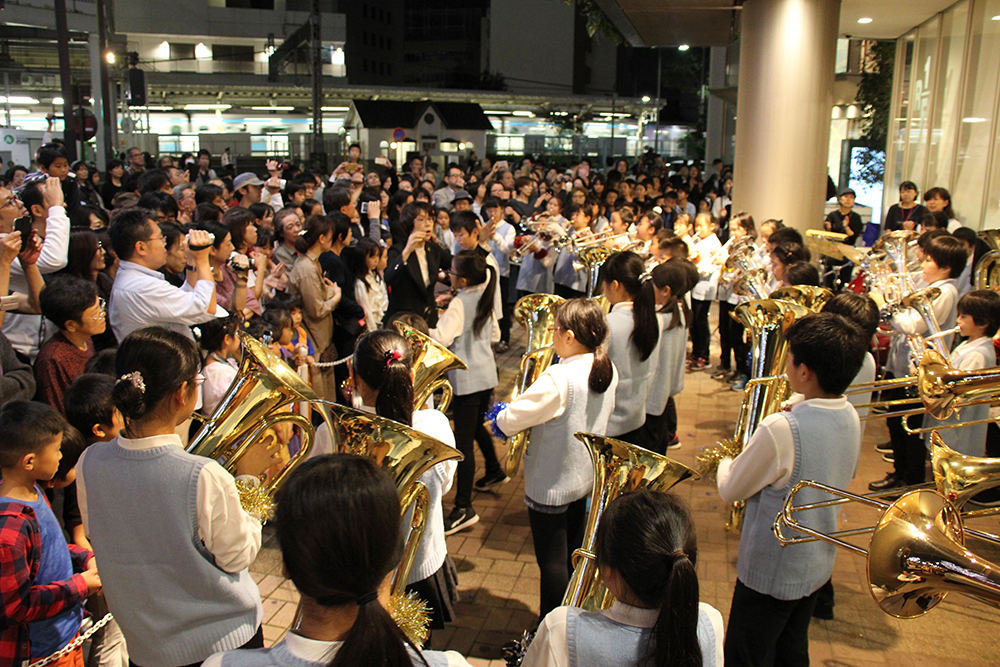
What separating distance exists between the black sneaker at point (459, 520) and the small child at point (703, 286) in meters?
4.12

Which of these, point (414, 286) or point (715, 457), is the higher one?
point (414, 286)

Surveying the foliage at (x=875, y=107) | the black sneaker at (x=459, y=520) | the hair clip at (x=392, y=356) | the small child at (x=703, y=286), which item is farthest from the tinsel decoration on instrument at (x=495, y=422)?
the foliage at (x=875, y=107)

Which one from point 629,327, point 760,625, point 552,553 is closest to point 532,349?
point 629,327

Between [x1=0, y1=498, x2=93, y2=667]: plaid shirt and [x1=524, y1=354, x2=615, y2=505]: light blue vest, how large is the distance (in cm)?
194

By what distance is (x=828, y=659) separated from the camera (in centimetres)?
383

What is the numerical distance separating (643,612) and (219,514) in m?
1.24

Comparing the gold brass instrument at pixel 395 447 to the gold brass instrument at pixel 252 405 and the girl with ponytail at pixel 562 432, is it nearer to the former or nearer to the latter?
the gold brass instrument at pixel 252 405

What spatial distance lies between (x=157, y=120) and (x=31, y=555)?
34.4 metres

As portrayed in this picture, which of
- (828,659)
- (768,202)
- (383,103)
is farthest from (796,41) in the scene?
(383,103)

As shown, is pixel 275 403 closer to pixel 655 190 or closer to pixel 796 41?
pixel 796 41

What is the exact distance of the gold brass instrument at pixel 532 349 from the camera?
3.94 meters

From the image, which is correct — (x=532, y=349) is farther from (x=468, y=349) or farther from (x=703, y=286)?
(x=703, y=286)

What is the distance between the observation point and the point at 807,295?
4926 mm

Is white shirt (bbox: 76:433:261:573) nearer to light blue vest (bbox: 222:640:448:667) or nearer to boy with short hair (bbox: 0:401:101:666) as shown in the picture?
boy with short hair (bbox: 0:401:101:666)
